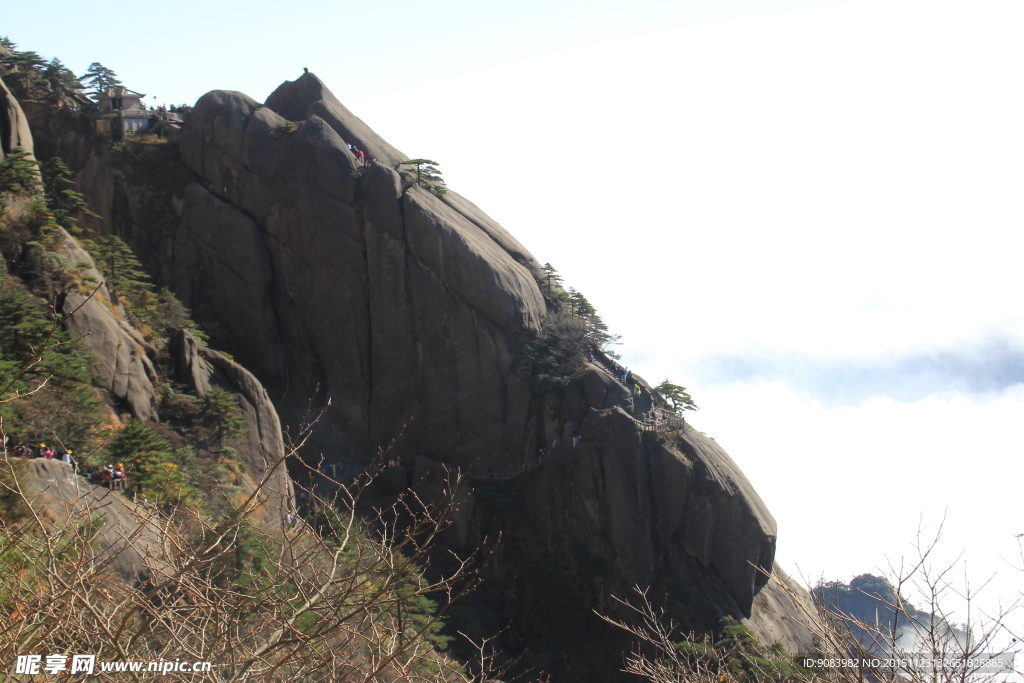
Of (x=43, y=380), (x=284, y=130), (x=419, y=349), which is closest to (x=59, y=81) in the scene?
(x=284, y=130)

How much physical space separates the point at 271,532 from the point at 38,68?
32107mm

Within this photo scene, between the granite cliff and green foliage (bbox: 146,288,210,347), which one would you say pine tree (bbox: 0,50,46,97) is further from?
green foliage (bbox: 146,288,210,347)

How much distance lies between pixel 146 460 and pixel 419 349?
15.6 meters

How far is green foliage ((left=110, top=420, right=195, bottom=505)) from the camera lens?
52.8ft

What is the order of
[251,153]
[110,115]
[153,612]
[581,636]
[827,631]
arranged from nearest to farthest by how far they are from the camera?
[153,612]
[827,631]
[581,636]
[251,153]
[110,115]

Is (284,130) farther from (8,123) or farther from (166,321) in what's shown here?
(166,321)

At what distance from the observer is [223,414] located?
2064 centimetres

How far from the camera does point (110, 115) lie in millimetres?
34781

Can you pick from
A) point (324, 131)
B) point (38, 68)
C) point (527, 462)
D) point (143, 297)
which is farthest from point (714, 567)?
point (38, 68)

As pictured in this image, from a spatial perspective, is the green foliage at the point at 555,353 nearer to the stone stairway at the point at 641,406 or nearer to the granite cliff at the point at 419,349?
the granite cliff at the point at 419,349

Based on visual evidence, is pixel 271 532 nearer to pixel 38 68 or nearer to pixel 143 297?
pixel 143 297

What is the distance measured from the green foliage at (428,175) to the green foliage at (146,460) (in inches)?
784

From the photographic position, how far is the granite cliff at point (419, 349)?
1058 inches

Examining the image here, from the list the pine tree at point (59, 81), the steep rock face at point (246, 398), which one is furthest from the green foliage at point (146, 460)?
the pine tree at point (59, 81)
